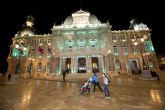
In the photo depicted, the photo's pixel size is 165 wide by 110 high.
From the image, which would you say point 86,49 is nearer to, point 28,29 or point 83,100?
point 83,100

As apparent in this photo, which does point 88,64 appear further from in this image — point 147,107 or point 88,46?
point 147,107

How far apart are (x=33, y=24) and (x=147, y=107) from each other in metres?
55.1

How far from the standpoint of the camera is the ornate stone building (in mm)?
32500

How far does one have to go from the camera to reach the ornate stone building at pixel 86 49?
3250cm

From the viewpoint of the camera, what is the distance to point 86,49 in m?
33.3

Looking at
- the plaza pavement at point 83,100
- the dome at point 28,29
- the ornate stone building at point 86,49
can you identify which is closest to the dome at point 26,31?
the dome at point 28,29

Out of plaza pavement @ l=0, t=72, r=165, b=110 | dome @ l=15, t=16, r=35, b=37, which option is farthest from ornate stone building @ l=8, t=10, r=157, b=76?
plaza pavement @ l=0, t=72, r=165, b=110

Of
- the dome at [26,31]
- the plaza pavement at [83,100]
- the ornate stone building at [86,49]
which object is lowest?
the plaza pavement at [83,100]

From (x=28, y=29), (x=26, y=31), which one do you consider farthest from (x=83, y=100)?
(x=28, y=29)

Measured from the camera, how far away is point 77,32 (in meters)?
35.8

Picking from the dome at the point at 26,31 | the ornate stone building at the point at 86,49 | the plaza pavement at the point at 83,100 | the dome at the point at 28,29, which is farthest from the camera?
the dome at the point at 28,29

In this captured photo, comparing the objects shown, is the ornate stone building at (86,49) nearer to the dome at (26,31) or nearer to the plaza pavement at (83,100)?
the dome at (26,31)

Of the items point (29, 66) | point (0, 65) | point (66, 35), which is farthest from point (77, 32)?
point (0, 65)

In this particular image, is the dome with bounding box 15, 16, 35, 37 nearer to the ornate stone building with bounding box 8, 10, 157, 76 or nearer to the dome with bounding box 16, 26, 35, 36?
the dome with bounding box 16, 26, 35, 36
